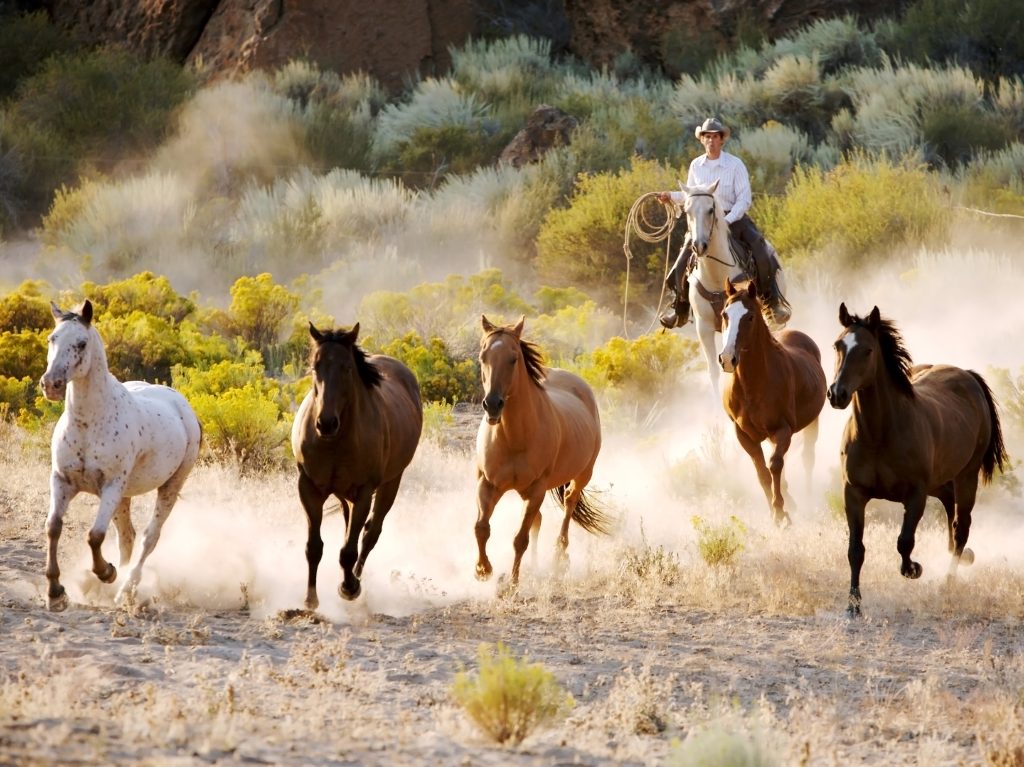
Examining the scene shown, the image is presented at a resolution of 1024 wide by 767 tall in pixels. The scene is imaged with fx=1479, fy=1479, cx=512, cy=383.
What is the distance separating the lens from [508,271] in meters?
23.0

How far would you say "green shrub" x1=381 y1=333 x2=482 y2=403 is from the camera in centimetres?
1638

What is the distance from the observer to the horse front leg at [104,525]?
7680 mm

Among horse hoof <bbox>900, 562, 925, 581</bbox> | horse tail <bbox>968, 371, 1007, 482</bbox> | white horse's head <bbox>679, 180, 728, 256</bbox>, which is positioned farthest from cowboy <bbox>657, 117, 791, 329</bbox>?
horse hoof <bbox>900, 562, 925, 581</bbox>

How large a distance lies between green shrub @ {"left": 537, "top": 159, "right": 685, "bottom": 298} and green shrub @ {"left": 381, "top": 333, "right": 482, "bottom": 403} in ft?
17.0

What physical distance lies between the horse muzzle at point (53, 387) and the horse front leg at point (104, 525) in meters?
0.70

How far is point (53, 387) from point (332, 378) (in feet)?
4.73

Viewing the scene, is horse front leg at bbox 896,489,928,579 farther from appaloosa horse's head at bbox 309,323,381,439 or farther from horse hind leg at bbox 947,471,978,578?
appaloosa horse's head at bbox 309,323,381,439

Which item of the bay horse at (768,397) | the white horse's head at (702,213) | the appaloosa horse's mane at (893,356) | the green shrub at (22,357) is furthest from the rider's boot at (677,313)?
the green shrub at (22,357)

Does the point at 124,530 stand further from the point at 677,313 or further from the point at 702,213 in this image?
the point at 677,313

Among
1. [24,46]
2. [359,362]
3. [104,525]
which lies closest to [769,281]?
[359,362]

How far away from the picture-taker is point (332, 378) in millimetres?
7883

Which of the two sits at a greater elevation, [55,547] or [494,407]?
[494,407]

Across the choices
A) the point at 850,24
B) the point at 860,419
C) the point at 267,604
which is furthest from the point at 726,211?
the point at 850,24

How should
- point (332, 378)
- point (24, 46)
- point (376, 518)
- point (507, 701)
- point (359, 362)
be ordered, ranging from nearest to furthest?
point (507, 701) → point (332, 378) → point (359, 362) → point (376, 518) → point (24, 46)
